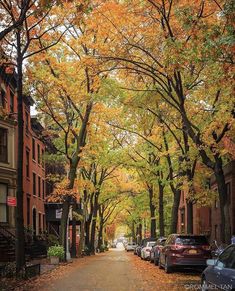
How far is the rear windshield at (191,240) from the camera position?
64.0 feet

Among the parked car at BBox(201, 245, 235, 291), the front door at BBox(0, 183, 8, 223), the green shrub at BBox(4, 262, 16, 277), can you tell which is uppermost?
the front door at BBox(0, 183, 8, 223)

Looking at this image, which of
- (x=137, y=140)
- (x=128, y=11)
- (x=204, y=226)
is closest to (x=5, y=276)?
(x=128, y=11)

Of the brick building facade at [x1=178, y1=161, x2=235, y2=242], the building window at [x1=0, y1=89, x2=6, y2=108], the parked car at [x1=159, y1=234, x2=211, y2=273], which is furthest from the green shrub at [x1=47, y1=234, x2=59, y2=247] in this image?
the parked car at [x1=159, y1=234, x2=211, y2=273]

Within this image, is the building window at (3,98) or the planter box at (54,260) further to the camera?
the building window at (3,98)

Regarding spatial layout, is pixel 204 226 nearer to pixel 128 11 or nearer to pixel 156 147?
pixel 156 147

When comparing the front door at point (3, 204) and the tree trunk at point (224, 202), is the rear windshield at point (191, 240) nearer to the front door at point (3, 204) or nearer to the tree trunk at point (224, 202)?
the tree trunk at point (224, 202)

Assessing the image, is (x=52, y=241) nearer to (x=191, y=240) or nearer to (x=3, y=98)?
(x=3, y=98)

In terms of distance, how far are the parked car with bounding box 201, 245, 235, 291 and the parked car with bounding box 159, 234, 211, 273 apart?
9.13 metres

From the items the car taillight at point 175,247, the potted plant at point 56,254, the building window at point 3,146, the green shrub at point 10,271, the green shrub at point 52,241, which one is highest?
the building window at point 3,146

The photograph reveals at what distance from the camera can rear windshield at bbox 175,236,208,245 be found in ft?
64.0

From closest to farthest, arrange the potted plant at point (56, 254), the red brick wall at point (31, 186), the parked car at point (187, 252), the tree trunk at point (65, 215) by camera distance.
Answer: the parked car at point (187, 252) → the potted plant at point (56, 254) → the tree trunk at point (65, 215) → the red brick wall at point (31, 186)

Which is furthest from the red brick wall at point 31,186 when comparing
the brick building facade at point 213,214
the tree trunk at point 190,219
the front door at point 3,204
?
the tree trunk at point 190,219

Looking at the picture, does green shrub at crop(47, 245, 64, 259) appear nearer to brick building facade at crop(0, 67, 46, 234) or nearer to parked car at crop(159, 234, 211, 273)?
brick building facade at crop(0, 67, 46, 234)

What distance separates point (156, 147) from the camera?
32.3 meters
